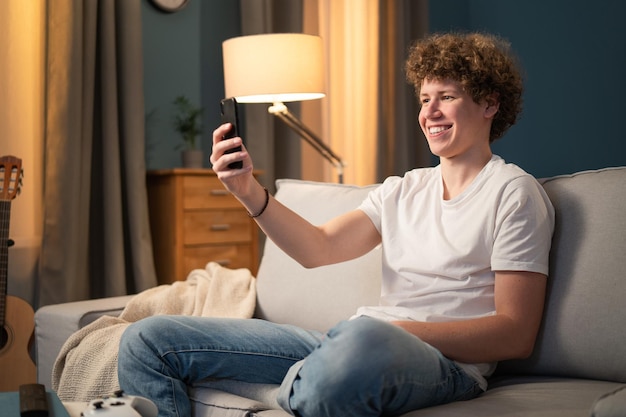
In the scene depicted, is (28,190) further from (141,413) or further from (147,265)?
(141,413)

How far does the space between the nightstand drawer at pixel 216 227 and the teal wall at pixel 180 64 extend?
529 mm

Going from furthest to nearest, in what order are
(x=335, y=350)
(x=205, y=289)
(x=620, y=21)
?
(x=620, y=21)
(x=205, y=289)
(x=335, y=350)

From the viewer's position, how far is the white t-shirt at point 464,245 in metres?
1.62

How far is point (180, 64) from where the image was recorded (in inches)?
164

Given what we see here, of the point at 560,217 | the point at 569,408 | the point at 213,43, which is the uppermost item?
the point at 213,43

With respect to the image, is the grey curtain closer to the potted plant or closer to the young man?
the potted plant

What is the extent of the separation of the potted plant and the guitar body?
119 cm

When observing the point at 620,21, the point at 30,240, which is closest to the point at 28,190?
the point at 30,240

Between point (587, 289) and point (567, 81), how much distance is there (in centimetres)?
379

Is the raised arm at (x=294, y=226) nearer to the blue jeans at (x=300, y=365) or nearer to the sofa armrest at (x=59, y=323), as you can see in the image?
the blue jeans at (x=300, y=365)

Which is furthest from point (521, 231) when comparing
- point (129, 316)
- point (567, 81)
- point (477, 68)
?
point (567, 81)

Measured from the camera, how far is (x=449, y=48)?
182cm

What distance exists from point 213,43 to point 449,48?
2.66 metres

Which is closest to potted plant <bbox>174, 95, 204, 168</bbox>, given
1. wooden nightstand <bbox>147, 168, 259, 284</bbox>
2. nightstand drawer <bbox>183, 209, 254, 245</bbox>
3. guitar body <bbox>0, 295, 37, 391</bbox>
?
wooden nightstand <bbox>147, 168, 259, 284</bbox>
